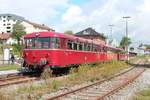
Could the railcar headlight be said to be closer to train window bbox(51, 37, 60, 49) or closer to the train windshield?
the train windshield

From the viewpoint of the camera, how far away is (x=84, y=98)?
14398 mm

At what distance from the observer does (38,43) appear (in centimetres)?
2530

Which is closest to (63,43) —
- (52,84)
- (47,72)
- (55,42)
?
(55,42)

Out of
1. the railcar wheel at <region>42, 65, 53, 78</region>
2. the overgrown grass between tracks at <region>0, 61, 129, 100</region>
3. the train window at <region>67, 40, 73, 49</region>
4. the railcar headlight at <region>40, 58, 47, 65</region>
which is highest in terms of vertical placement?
the train window at <region>67, 40, 73, 49</region>

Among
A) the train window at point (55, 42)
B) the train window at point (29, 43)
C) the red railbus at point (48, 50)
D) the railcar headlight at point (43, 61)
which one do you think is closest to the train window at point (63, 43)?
the red railbus at point (48, 50)

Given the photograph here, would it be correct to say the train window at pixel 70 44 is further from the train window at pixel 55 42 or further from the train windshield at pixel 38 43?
the train windshield at pixel 38 43

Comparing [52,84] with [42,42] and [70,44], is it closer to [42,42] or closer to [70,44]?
[42,42]

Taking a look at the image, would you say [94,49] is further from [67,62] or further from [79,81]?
[79,81]

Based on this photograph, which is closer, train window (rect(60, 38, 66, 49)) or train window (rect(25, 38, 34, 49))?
train window (rect(60, 38, 66, 49))

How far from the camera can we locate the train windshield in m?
Result: 24.9

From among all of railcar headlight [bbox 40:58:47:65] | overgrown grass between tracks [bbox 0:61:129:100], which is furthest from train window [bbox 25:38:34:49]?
overgrown grass between tracks [bbox 0:61:129:100]

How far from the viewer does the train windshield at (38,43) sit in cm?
2486

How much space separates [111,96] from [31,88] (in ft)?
11.9

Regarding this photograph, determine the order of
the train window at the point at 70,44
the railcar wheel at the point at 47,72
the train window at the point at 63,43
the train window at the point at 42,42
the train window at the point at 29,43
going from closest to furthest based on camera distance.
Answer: the railcar wheel at the point at 47,72 → the train window at the point at 42,42 → the train window at the point at 63,43 → the train window at the point at 29,43 → the train window at the point at 70,44
